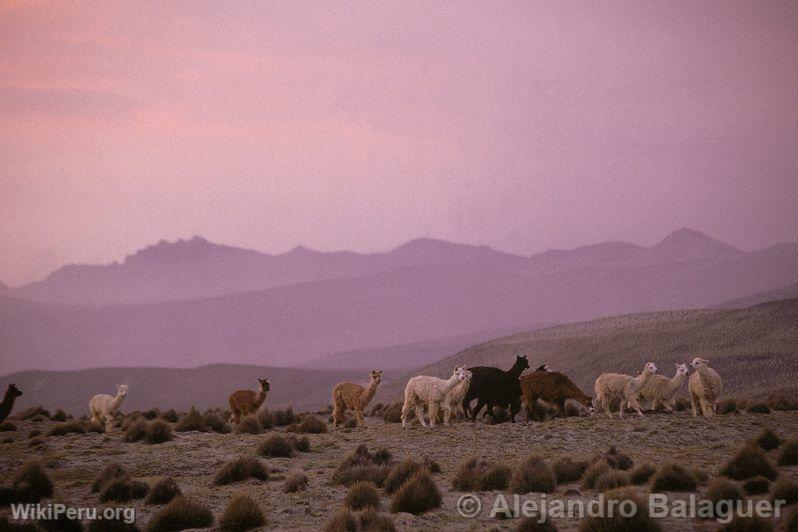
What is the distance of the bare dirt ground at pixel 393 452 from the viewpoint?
14648 millimetres

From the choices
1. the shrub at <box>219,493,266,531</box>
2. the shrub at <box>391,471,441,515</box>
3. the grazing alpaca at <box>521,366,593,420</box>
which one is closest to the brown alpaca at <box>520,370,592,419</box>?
the grazing alpaca at <box>521,366,593,420</box>

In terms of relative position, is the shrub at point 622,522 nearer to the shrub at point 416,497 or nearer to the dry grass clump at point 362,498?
the shrub at point 416,497

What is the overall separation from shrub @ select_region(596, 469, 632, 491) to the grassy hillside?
3255 centimetres

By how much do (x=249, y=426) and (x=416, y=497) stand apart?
49.0ft

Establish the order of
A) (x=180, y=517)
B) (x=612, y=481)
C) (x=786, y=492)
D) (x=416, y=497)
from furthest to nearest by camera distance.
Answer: (x=612, y=481), (x=416, y=497), (x=180, y=517), (x=786, y=492)

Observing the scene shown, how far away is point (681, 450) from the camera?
61.8 ft

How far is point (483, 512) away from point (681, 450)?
289 inches

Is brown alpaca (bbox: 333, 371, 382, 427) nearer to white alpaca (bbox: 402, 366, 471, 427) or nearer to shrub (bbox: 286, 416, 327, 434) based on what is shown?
A: shrub (bbox: 286, 416, 327, 434)

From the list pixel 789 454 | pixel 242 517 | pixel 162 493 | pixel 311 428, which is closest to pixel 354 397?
pixel 311 428

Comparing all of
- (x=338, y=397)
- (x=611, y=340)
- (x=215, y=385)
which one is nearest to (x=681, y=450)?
(x=338, y=397)

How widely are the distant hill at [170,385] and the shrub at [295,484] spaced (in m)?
87.8

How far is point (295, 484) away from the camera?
1627cm

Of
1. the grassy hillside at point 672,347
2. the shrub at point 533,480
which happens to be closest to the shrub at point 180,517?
the shrub at point 533,480

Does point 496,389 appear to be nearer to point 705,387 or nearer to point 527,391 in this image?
point 527,391
